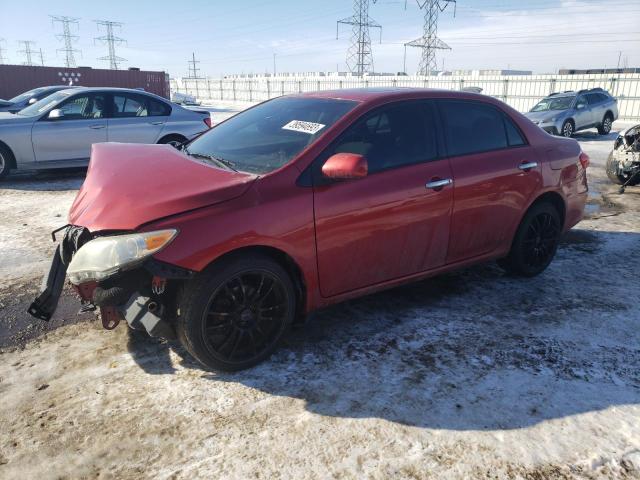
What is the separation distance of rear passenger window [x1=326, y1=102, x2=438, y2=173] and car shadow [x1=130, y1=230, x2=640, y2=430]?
47.4 inches

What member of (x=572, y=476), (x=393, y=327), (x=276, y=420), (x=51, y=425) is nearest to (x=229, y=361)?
(x=276, y=420)

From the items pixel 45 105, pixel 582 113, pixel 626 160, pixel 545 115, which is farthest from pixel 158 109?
pixel 582 113

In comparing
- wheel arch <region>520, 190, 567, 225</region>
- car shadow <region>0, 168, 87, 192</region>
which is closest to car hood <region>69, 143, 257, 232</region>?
wheel arch <region>520, 190, 567, 225</region>

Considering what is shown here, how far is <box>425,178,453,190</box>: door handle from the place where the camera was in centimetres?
370

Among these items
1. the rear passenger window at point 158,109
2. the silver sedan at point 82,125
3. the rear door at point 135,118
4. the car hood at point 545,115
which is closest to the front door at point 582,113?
the car hood at point 545,115

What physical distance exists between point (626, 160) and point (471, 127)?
615 cm

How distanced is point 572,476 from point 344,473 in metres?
1.06

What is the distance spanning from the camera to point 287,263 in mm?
3229

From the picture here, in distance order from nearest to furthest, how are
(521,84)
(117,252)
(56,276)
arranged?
(117,252) < (56,276) < (521,84)

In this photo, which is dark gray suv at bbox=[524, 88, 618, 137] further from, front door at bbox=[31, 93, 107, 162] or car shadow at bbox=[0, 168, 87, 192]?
car shadow at bbox=[0, 168, 87, 192]

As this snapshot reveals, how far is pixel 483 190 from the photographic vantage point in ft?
13.3

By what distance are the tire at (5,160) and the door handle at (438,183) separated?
7.81 meters

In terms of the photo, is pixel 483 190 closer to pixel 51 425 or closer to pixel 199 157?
pixel 199 157

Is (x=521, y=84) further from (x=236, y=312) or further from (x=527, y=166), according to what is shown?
(x=236, y=312)
